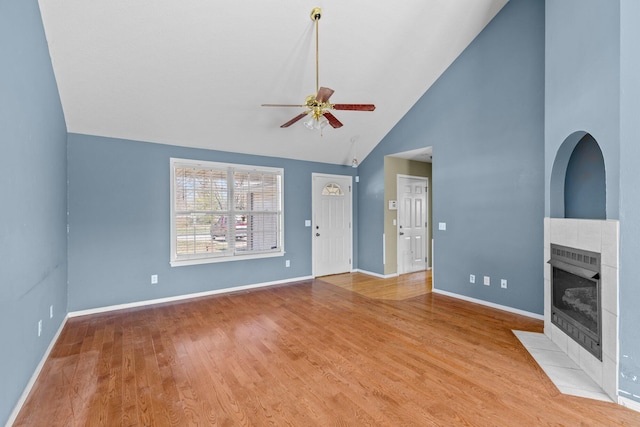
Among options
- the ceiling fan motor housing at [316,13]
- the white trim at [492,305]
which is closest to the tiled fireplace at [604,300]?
the white trim at [492,305]

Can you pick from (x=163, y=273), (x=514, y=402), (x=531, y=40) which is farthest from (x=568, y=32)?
(x=163, y=273)

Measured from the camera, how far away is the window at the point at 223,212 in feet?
14.5

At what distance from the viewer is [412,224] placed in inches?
243

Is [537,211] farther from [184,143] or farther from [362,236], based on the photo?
[184,143]

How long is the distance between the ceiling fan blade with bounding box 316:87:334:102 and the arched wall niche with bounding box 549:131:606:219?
7.34 ft

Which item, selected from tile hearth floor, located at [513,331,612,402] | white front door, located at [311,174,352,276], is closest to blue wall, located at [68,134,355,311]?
white front door, located at [311,174,352,276]

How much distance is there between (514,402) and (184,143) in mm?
4818

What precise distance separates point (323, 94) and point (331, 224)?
358 centimetres

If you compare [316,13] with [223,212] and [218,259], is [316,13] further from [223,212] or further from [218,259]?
[218,259]

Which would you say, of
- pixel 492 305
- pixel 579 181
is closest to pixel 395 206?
pixel 492 305

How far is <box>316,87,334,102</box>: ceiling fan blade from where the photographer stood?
2.64 metres

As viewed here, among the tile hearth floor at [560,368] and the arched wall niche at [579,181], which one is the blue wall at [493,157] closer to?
the arched wall niche at [579,181]

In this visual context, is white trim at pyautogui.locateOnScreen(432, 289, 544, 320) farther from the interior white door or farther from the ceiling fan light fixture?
A: the ceiling fan light fixture

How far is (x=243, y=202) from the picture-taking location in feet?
16.4
